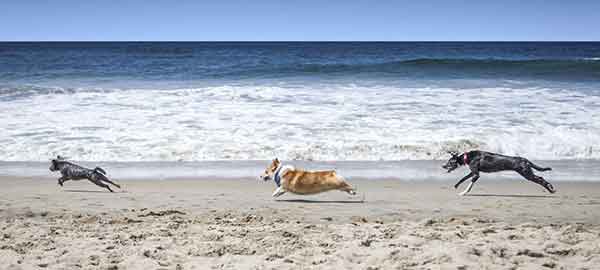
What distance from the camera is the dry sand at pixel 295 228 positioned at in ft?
16.4

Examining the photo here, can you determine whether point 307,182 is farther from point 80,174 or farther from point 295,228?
point 80,174

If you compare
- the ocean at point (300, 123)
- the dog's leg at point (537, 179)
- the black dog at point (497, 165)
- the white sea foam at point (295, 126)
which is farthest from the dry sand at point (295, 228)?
the white sea foam at point (295, 126)

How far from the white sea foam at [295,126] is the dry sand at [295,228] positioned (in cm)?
246

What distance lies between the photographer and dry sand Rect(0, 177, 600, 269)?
16.4 ft

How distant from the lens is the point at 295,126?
13227mm

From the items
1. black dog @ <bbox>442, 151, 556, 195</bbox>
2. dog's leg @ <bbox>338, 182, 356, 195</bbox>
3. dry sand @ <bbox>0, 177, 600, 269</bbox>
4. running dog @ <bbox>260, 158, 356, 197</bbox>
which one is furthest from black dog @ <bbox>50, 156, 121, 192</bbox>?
black dog @ <bbox>442, 151, 556, 195</bbox>

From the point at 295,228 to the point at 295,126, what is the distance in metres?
7.30

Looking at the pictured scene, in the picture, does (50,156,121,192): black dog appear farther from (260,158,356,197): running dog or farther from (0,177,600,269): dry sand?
(260,158,356,197): running dog

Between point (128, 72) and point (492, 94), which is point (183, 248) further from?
point (128, 72)

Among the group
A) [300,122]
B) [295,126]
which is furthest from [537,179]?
[300,122]

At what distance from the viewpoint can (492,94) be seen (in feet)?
65.9

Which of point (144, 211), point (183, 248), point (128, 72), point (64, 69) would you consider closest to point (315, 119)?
point (144, 211)

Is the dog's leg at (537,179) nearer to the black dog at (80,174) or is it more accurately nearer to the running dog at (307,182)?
the running dog at (307,182)

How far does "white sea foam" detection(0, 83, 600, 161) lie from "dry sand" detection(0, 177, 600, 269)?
96.7 inches
